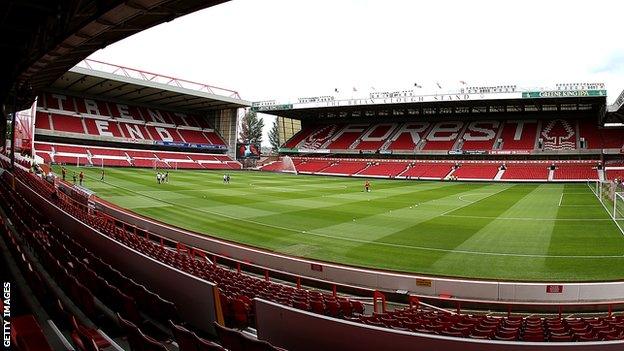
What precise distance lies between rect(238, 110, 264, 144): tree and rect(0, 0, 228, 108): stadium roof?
96.1m

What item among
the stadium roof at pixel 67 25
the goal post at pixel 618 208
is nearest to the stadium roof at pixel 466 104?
the goal post at pixel 618 208

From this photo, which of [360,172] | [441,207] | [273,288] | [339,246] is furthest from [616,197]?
[360,172]

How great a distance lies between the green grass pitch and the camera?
14.0 meters

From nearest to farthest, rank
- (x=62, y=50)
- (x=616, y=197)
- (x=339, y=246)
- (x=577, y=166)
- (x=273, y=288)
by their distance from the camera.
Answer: (x=273, y=288), (x=62, y=50), (x=339, y=246), (x=616, y=197), (x=577, y=166)

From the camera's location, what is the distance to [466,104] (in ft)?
176

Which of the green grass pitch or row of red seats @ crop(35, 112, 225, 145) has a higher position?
row of red seats @ crop(35, 112, 225, 145)

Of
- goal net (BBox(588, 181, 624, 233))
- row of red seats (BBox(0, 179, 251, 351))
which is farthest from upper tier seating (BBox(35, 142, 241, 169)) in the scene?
goal net (BBox(588, 181, 624, 233))

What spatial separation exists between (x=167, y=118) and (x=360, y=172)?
34145 millimetres

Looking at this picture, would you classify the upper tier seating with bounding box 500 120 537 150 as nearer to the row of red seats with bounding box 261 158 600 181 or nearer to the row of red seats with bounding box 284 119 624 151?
the row of red seats with bounding box 284 119 624 151

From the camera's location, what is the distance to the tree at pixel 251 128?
10956cm

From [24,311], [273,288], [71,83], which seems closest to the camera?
[24,311]

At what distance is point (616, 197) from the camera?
2459cm

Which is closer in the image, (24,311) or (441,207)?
(24,311)

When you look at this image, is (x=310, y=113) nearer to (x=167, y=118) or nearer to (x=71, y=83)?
(x=167, y=118)
